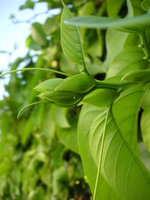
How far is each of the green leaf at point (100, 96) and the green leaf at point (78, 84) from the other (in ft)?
0.05

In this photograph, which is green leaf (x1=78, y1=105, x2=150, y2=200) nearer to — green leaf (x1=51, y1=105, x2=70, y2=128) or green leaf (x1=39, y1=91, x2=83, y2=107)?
green leaf (x1=39, y1=91, x2=83, y2=107)

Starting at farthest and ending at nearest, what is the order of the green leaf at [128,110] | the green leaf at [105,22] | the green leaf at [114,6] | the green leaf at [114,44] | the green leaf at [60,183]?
the green leaf at [60,183]
the green leaf at [114,6]
the green leaf at [114,44]
the green leaf at [128,110]
the green leaf at [105,22]

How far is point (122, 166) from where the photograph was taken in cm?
33

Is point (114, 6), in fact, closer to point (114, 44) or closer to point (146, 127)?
point (114, 44)

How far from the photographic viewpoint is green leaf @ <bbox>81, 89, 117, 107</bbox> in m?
0.29

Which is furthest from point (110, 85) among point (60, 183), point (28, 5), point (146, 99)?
point (28, 5)

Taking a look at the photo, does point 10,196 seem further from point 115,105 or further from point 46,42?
point 115,105

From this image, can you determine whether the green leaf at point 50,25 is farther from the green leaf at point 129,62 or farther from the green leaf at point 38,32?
the green leaf at point 129,62

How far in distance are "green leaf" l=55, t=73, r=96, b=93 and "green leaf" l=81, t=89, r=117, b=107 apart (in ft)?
0.05

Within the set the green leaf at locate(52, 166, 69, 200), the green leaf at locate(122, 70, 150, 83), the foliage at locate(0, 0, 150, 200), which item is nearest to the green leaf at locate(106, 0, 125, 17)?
the foliage at locate(0, 0, 150, 200)

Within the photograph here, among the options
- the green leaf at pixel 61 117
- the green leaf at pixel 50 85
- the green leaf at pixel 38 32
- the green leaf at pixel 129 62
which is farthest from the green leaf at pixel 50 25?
the green leaf at pixel 50 85

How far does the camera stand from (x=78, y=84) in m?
0.27

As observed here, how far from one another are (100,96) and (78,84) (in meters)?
0.03

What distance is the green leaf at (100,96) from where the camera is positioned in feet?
0.96
